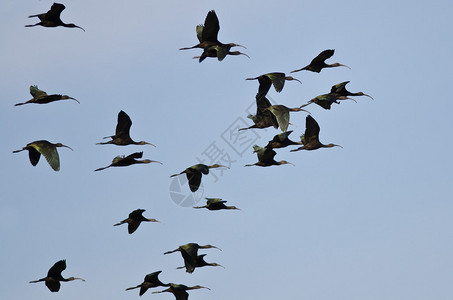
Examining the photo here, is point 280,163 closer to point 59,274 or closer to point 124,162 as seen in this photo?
point 124,162

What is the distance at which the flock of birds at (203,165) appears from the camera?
4019 cm

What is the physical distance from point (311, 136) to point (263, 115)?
2416mm

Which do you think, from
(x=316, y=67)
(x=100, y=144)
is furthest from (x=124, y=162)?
(x=316, y=67)

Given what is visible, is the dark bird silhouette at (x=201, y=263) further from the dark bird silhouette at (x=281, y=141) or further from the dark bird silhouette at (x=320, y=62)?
the dark bird silhouette at (x=320, y=62)

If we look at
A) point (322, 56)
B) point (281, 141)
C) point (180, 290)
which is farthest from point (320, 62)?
point (180, 290)

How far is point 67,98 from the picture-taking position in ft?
138

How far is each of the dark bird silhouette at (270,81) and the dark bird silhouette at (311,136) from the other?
2.28 m

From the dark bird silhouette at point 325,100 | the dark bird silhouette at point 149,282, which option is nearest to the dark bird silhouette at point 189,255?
the dark bird silhouette at point 149,282

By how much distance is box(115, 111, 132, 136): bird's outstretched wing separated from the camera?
41.0 metres

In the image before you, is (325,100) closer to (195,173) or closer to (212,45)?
(212,45)

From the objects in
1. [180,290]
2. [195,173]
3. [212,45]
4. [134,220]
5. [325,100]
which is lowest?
[180,290]

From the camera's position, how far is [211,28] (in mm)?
41438

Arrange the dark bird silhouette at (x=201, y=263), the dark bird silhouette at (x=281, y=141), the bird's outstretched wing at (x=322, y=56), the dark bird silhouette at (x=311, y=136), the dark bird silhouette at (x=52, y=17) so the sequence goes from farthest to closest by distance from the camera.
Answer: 1. the dark bird silhouette at (x=201, y=263)
2. the bird's outstretched wing at (x=322, y=56)
3. the dark bird silhouette at (x=281, y=141)
4. the dark bird silhouette at (x=311, y=136)
5. the dark bird silhouette at (x=52, y=17)

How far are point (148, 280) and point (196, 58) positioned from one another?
1032 centimetres
